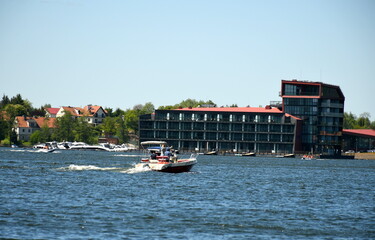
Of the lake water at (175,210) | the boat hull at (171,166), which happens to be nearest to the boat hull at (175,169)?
the boat hull at (171,166)

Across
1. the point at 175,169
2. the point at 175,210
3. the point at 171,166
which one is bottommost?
the point at 175,210

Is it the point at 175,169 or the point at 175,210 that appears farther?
the point at 175,169

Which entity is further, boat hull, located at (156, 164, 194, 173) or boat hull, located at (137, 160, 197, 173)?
boat hull, located at (156, 164, 194, 173)

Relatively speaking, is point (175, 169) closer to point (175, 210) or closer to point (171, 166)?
point (171, 166)

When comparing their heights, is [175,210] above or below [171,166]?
below

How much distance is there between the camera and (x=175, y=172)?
89688mm

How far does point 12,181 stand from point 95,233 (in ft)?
109

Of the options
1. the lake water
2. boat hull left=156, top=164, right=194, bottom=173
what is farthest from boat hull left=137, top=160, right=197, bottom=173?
the lake water

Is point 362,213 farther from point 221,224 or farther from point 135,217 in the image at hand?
point 135,217

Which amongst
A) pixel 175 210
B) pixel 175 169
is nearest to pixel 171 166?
pixel 175 169

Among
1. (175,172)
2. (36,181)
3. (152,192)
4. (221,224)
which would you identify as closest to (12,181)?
(36,181)

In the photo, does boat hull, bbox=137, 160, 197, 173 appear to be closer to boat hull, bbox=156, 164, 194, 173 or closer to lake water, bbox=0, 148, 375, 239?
boat hull, bbox=156, 164, 194, 173

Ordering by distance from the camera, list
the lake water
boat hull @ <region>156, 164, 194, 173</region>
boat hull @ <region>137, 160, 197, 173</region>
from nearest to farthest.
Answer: the lake water, boat hull @ <region>137, 160, 197, 173</region>, boat hull @ <region>156, 164, 194, 173</region>

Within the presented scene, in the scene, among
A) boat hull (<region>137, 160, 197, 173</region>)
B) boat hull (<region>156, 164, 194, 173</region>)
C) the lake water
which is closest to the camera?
the lake water
